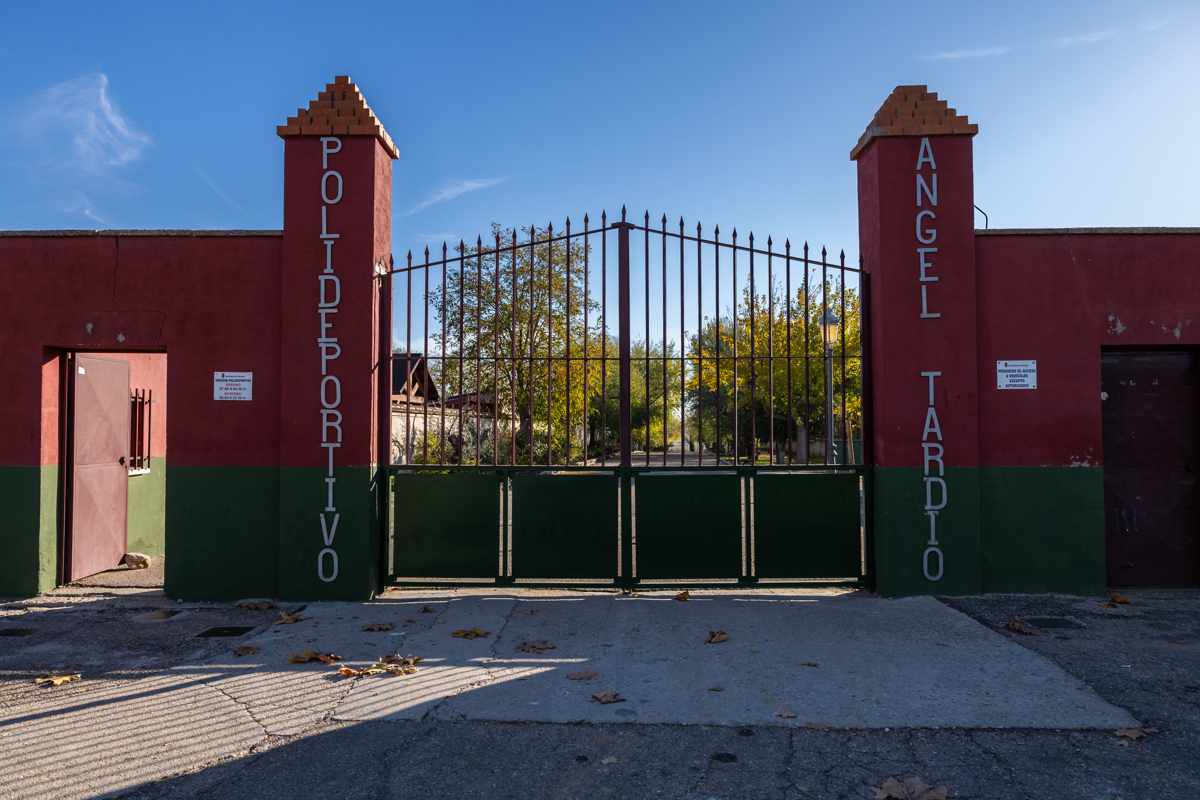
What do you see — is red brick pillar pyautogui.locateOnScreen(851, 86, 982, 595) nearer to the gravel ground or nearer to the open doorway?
the gravel ground

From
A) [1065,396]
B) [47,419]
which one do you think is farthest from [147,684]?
[1065,396]

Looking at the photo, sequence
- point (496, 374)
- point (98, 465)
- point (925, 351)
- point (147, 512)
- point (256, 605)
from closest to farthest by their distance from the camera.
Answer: point (496, 374)
point (256, 605)
point (925, 351)
point (98, 465)
point (147, 512)

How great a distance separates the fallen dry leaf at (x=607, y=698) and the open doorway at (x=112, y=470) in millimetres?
5668

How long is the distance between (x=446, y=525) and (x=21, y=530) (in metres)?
4.20

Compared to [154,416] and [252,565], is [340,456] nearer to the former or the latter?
[252,565]

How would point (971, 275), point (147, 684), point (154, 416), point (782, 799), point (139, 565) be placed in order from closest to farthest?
point (782, 799)
point (147, 684)
point (971, 275)
point (139, 565)
point (154, 416)

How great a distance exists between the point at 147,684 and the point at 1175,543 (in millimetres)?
9121

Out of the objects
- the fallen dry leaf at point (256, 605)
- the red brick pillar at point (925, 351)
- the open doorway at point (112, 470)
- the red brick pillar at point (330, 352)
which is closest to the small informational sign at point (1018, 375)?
the red brick pillar at point (925, 351)

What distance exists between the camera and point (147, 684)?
16.6 feet

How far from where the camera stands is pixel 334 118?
293 inches

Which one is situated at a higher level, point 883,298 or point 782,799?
point 883,298

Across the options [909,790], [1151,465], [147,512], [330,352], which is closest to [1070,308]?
[1151,465]

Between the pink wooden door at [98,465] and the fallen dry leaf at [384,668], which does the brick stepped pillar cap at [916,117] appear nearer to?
the fallen dry leaf at [384,668]

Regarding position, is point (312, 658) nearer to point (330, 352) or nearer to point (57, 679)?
point (57, 679)
